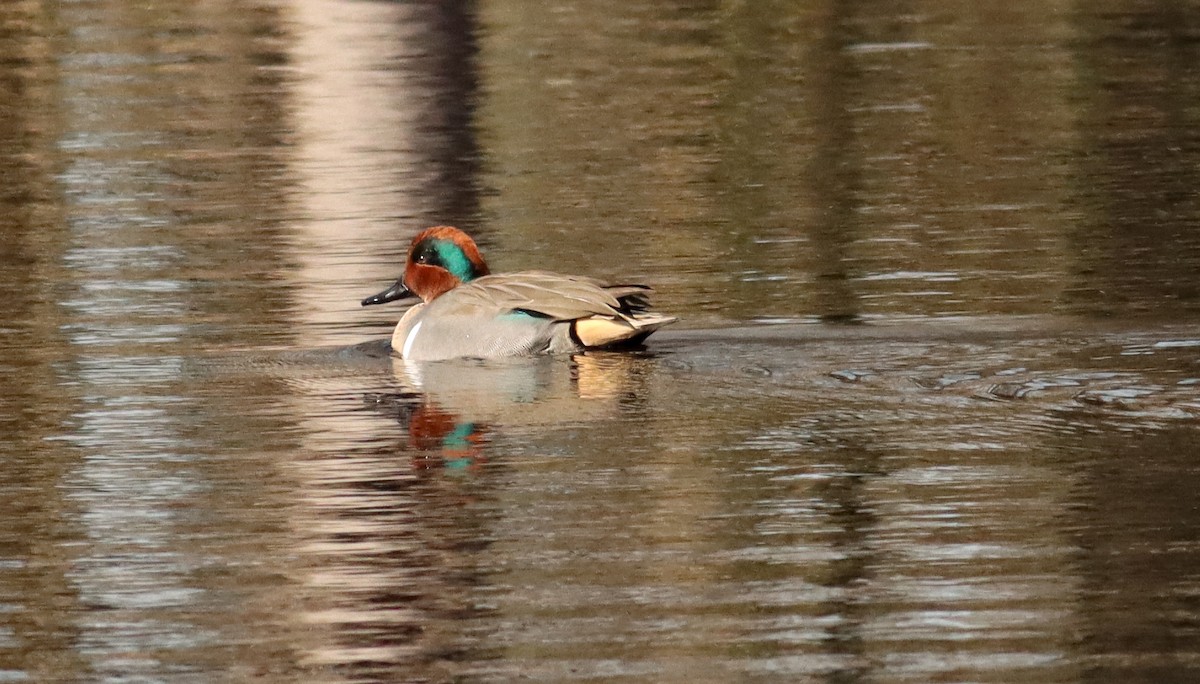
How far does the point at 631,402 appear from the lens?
1017 cm

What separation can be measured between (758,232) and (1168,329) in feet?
14.7

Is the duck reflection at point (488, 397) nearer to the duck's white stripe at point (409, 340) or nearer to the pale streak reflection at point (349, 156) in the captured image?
the duck's white stripe at point (409, 340)

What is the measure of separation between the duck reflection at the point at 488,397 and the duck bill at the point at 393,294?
0.78 m

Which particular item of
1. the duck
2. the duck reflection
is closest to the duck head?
the duck

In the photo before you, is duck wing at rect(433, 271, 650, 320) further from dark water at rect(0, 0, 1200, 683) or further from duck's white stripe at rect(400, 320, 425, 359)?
dark water at rect(0, 0, 1200, 683)

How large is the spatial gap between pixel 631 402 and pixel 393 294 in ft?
8.64

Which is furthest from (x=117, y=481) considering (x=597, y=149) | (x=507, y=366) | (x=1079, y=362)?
(x=597, y=149)

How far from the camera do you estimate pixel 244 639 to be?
22.7 feet

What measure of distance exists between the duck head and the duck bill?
0.08 m

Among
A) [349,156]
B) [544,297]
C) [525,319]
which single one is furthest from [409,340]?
[349,156]

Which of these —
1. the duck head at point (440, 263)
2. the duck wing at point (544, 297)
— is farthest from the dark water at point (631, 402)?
the duck head at point (440, 263)

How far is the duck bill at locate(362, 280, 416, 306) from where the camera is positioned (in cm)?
1244

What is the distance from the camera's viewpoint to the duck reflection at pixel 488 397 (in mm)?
9562

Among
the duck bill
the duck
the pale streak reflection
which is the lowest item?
the pale streak reflection
